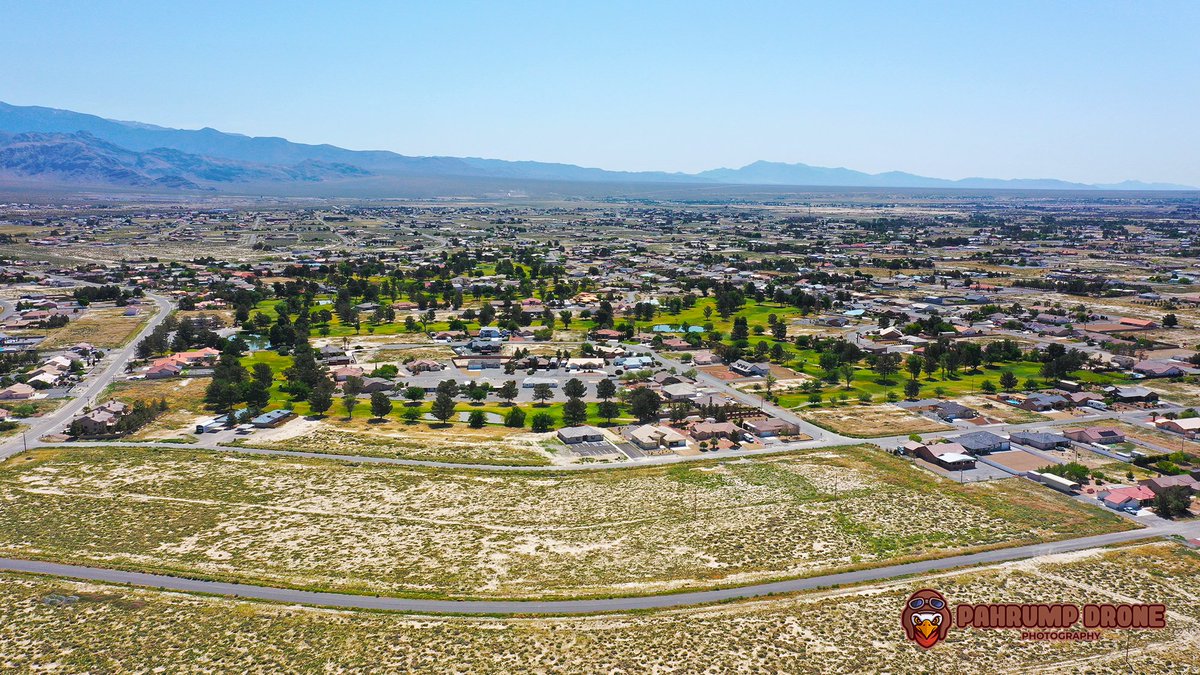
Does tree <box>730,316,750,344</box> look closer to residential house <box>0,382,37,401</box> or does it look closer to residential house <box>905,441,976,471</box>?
residential house <box>905,441,976,471</box>

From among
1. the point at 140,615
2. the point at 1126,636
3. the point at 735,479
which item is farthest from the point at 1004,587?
the point at 140,615

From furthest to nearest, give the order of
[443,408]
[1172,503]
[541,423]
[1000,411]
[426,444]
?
[1000,411] < [443,408] < [541,423] < [426,444] < [1172,503]

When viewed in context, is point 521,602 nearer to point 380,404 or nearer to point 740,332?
point 380,404

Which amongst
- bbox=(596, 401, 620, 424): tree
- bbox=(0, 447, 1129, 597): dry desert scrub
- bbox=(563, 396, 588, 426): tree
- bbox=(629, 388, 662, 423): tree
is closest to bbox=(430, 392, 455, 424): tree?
bbox=(563, 396, 588, 426): tree

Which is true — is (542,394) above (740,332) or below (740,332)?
below

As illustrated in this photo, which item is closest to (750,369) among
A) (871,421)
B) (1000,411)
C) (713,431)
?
(871,421)

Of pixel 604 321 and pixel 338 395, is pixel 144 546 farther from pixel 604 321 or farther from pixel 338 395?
pixel 604 321

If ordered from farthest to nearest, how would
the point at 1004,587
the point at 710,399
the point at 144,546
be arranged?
the point at 710,399
the point at 144,546
the point at 1004,587
